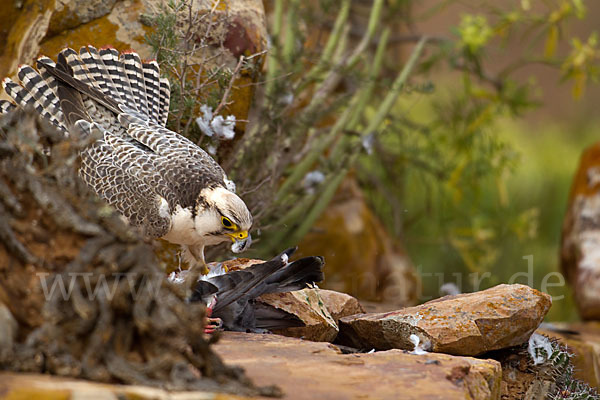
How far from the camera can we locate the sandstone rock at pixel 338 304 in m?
3.60

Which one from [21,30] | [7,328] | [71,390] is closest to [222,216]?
[7,328]

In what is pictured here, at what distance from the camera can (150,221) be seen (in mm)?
3361

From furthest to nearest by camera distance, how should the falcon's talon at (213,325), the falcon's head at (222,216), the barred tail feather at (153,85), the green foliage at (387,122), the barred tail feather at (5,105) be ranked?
1. the green foliage at (387,122)
2. the barred tail feather at (153,85)
3. the barred tail feather at (5,105)
4. the falcon's head at (222,216)
5. the falcon's talon at (213,325)

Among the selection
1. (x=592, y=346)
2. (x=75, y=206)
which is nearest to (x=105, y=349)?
(x=75, y=206)

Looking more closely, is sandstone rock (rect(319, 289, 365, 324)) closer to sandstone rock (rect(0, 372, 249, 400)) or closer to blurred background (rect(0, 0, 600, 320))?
blurred background (rect(0, 0, 600, 320))

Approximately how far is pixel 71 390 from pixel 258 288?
61.6 inches

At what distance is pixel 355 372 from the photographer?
7.76ft

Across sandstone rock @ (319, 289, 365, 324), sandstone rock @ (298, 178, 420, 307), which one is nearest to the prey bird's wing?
sandstone rock @ (319, 289, 365, 324)

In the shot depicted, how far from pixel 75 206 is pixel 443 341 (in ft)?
5.43

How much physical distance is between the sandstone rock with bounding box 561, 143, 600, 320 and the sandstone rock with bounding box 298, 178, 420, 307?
54.4 inches

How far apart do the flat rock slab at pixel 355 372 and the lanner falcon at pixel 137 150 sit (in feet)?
2.50

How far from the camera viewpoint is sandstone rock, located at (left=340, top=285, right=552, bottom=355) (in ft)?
10.1

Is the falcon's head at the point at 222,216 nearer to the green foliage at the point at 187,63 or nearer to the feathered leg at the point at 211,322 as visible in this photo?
the feathered leg at the point at 211,322

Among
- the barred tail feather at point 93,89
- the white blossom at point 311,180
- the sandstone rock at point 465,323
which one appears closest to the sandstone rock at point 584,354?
the sandstone rock at point 465,323
